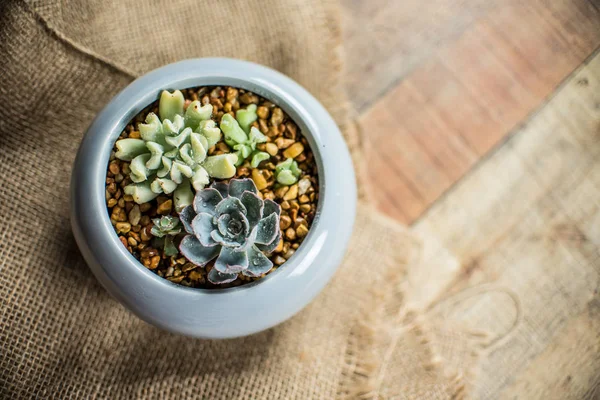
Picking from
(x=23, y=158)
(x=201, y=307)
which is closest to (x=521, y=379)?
(x=201, y=307)

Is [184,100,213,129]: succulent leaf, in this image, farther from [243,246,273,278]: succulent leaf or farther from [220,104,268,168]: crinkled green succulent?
[243,246,273,278]: succulent leaf

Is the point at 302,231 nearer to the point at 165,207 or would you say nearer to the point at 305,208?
the point at 305,208

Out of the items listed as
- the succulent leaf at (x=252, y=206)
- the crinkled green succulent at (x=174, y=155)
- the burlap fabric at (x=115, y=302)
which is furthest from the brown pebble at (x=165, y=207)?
the burlap fabric at (x=115, y=302)

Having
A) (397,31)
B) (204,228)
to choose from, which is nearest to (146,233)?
(204,228)

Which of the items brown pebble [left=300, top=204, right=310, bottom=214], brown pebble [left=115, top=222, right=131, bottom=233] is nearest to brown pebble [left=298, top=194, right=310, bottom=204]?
brown pebble [left=300, top=204, right=310, bottom=214]

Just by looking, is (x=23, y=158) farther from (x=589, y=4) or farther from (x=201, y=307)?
(x=589, y=4)

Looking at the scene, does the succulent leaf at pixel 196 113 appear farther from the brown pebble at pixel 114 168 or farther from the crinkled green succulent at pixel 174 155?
the brown pebble at pixel 114 168
